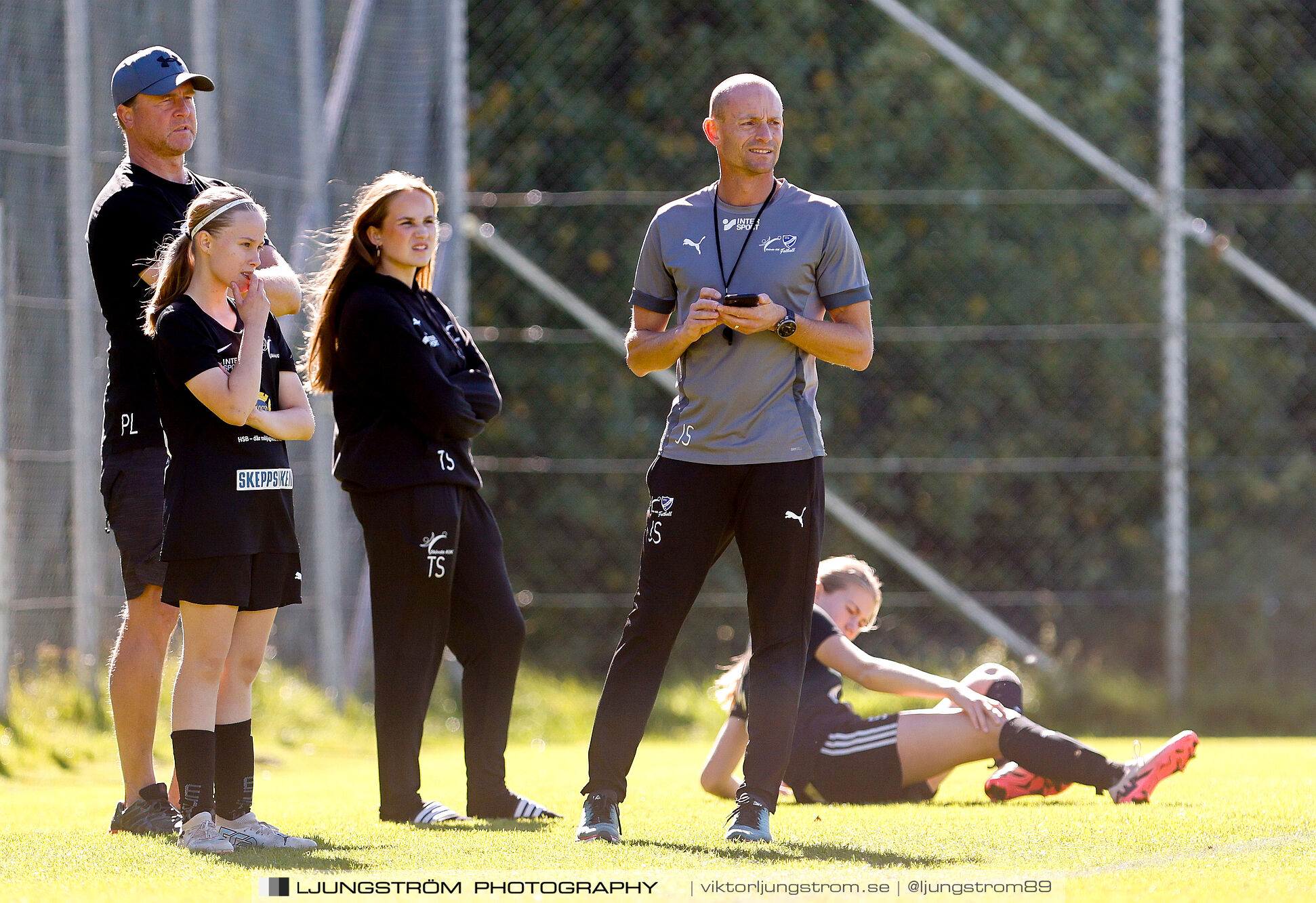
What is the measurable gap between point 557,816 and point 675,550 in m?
0.94

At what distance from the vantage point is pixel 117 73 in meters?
4.25

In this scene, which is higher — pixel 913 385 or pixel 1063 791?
pixel 913 385

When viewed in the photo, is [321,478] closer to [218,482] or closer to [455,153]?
[455,153]

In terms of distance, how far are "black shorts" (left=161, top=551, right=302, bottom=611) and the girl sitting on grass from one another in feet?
4.93

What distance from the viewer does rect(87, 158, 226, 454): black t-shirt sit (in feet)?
13.4

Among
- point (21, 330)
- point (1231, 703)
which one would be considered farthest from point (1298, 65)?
point (21, 330)

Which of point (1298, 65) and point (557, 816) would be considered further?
point (1298, 65)

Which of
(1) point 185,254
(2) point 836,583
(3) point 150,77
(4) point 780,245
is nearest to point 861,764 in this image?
(2) point 836,583

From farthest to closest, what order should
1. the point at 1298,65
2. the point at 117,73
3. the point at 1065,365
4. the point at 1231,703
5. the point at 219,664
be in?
the point at 1298,65 → the point at 1065,365 → the point at 1231,703 → the point at 117,73 → the point at 219,664

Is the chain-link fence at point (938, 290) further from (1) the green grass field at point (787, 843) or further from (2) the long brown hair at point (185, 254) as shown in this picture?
(2) the long brown hair at point (185, 254)

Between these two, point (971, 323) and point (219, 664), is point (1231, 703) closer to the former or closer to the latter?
point (971, 323)

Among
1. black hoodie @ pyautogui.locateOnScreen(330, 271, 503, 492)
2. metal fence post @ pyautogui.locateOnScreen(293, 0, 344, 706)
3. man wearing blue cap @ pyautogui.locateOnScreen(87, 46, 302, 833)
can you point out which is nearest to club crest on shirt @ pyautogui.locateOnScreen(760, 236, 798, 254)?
black hoodie @ pyautogui.locateOnScreen(330, 271, 503, 492)

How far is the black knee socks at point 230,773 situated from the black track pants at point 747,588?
83 centimetres

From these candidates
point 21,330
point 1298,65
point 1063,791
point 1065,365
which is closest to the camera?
point 1063,791
